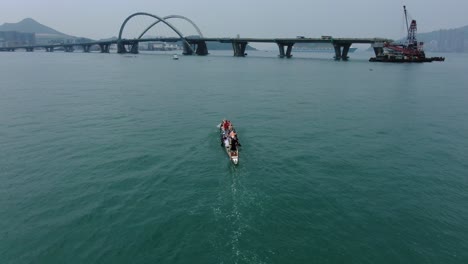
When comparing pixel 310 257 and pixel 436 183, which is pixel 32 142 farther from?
pixel 436 183

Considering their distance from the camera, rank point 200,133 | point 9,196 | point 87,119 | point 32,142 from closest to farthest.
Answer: point 9,196
point 32,142
point 200,133
point 87,119

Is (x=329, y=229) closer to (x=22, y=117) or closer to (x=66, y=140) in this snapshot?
(x=66, y=140)

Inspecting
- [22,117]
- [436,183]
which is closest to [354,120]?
[436,183]

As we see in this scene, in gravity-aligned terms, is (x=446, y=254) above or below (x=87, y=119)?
below

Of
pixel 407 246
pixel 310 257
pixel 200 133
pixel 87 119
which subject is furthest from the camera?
pixel 87 119

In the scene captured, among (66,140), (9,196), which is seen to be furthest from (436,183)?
(66,140)

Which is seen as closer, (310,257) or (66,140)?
(310,257)
